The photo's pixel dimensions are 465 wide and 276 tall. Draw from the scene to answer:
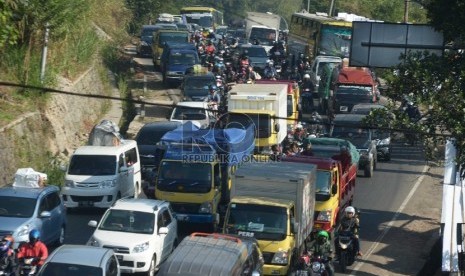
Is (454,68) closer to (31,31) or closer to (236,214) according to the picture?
(236,214)

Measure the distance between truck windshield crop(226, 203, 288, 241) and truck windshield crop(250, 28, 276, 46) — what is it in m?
51.1

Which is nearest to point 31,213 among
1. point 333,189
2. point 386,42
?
point 333,189

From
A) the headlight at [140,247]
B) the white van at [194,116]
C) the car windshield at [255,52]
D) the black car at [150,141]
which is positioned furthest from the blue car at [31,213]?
the car windshield at [255,52]

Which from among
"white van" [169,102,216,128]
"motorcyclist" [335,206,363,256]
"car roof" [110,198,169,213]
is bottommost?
"white van" [169,102,216,128]

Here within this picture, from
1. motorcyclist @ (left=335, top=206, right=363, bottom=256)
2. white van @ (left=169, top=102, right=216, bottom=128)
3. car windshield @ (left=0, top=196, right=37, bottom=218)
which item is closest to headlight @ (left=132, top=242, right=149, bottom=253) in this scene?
car windshield @ (left=0, top=196, right=37, bottom=218)

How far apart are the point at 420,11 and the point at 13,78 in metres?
49.1

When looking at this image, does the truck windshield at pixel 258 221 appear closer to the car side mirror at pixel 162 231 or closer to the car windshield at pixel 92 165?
the car side mirror at pixel 162 231

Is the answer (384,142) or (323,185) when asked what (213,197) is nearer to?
(323,185)

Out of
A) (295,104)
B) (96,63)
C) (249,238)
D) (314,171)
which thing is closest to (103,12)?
(96,63)

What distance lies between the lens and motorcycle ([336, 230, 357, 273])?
25.0m

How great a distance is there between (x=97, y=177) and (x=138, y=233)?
6.67 meters

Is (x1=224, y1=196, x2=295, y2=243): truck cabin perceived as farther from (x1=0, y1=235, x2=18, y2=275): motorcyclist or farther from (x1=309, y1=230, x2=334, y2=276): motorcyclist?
(x1=0, y1=235, x2=18, y2=275): motorcyclist

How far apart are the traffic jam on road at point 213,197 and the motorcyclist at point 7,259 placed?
3cm

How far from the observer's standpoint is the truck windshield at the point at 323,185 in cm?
2738
